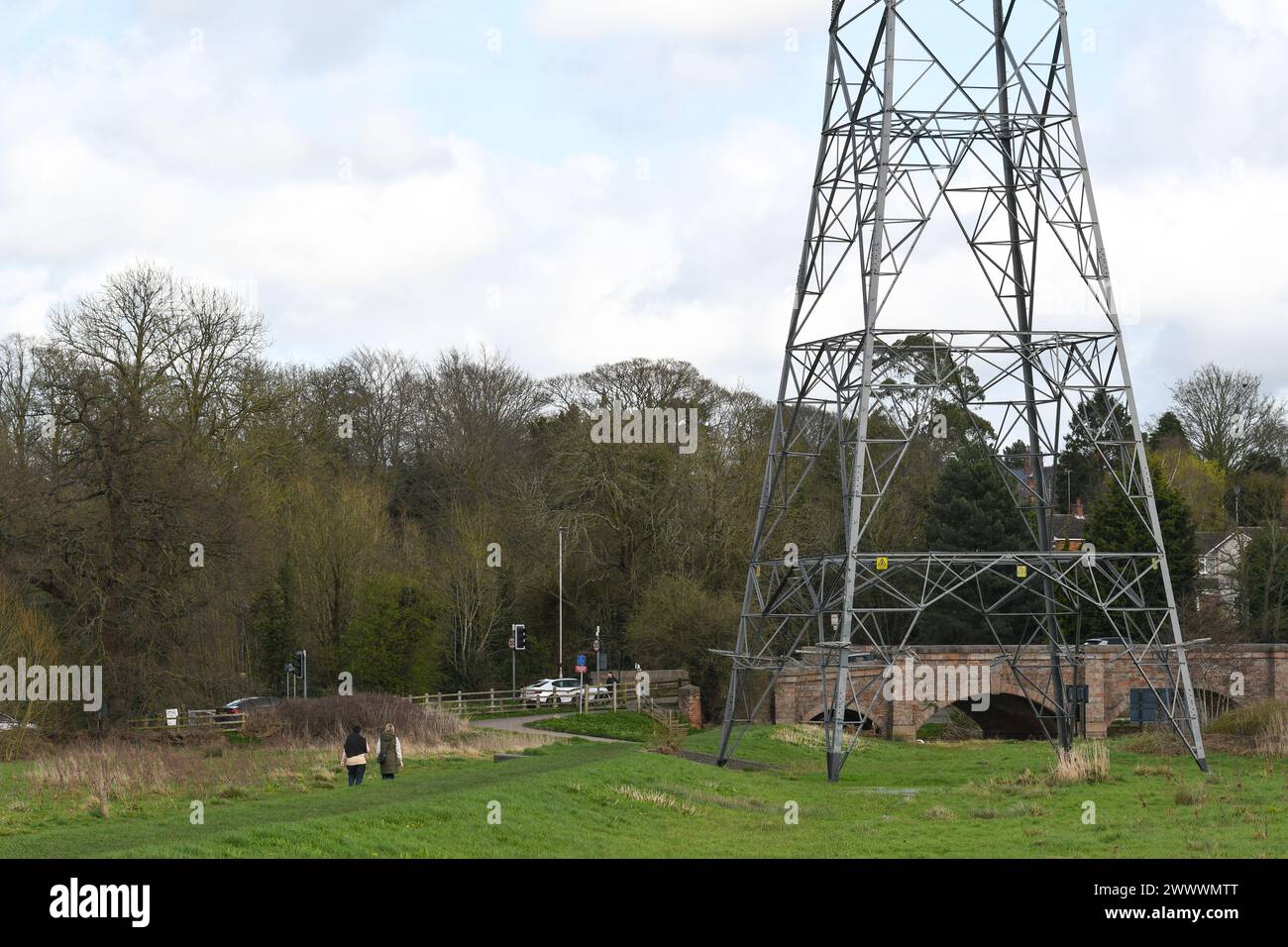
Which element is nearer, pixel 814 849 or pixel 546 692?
pixel 814 849

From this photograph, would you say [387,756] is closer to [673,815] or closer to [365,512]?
[673,815]

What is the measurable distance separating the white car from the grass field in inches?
1012

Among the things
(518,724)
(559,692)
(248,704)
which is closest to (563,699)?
(559,692)

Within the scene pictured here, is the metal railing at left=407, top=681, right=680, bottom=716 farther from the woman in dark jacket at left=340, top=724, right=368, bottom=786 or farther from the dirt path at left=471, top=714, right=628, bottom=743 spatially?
the woman in dark jacket at left=340, top=724, right=368, bottom=786

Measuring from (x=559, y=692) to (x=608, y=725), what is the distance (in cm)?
946

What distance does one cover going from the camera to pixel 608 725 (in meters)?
49.4

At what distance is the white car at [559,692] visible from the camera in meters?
56.6

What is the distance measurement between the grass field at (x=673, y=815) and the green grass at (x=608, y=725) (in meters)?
16.5

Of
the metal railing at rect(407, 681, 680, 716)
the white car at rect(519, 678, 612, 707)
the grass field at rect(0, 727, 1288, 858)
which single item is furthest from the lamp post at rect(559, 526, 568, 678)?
the grass field at rect(0, 727, 1288, 858)

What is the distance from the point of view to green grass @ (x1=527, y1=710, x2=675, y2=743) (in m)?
47.3

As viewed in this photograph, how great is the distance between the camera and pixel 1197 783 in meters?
26.6
